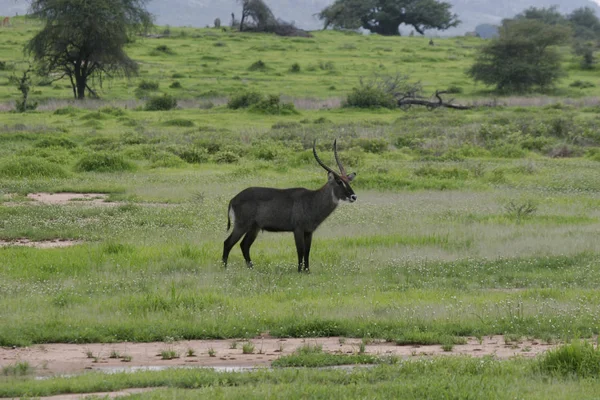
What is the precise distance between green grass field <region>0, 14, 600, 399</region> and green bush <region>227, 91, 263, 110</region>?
140 centimetres

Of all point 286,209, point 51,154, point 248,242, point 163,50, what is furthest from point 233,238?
point 163,50

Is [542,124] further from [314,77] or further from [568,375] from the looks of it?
[568,375]

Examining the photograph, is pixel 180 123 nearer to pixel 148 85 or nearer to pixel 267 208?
pixel 148 85

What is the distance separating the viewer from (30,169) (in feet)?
66.7

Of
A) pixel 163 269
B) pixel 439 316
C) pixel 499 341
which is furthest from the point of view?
pixel 163 269

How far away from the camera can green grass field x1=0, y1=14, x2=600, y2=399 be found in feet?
26.9

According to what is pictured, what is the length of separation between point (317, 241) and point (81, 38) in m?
27.3

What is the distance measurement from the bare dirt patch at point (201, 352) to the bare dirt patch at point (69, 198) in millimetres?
9328

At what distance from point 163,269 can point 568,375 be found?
5.96 metres

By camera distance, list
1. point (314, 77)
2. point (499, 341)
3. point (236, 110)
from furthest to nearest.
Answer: point (314, 77)
point (236, 110)
point (499, 341)

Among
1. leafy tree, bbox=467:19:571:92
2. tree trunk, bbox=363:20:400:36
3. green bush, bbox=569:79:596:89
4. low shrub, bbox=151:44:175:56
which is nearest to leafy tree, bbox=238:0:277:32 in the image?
tree trunk, bbox=363:20:400:36

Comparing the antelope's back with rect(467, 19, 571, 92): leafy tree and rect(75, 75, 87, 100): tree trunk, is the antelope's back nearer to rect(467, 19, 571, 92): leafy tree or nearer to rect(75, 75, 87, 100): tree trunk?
Answer: rect(75, 75, 87, 100): tree trunk

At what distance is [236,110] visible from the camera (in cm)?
3516

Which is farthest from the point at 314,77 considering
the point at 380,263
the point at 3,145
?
the point at 380,263
